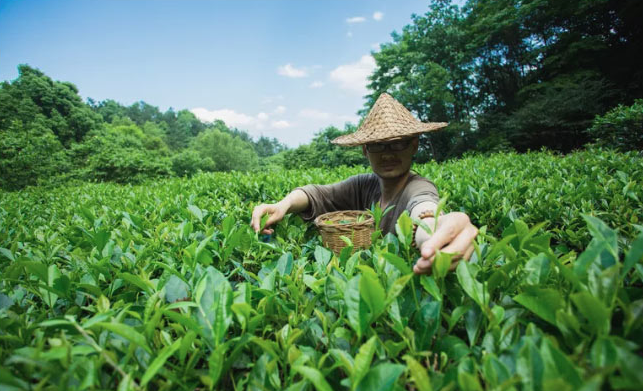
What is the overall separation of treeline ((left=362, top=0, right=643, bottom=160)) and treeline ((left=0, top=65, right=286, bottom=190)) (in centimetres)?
1856

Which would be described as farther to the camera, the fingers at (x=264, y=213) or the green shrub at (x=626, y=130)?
the green shrub at (x=626, y=130)

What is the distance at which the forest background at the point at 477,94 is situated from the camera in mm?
15070

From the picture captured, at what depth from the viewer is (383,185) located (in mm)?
2555

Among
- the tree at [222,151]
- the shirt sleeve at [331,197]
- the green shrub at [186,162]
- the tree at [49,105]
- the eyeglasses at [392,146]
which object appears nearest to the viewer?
the eyeglasses at [392,146]

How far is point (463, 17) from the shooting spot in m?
24.1

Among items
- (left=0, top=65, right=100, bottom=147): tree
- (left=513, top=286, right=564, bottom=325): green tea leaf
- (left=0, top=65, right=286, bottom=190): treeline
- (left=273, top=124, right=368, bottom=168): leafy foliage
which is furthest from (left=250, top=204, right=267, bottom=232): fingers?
(left=0, top=65, right=100, bottom=147): tree

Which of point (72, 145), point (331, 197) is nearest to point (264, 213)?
A: point (331, 197)

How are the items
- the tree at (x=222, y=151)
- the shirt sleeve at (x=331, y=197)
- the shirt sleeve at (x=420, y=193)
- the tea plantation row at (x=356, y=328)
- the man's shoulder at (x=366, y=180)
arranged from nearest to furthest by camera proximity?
the tea plantation row at (x=356, y=328) → the shirt sleeve at (x=420, y=193) → the shirt sleeve at (x=331, y=197) → the man's shoulder at (x=366, y=180) → the tree at (x=222, y=151)

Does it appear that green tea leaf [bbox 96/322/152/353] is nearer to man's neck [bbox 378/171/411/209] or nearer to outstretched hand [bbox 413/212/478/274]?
outstretched hand [bbox 413/212/478/274]

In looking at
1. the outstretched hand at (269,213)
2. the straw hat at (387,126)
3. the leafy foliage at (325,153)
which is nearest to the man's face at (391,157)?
the straw hat at (387,126)

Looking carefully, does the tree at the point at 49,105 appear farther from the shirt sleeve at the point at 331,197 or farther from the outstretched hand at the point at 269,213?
the outstretched hand at the point at 269,213

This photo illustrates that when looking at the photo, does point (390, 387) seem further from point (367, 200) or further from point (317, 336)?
point (367, 200)

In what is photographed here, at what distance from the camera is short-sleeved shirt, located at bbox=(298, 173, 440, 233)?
216 centimetres

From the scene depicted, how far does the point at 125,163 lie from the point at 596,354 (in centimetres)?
2202
